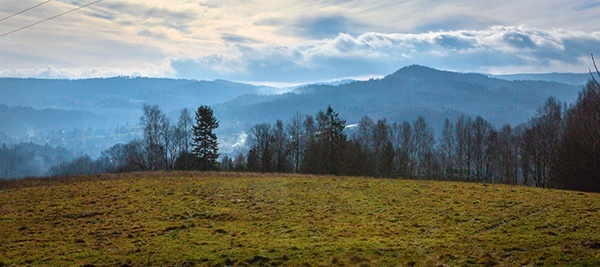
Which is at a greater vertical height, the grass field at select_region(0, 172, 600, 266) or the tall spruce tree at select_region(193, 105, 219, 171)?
the tall spruce tree at select_region(193, 105, 219, 171)

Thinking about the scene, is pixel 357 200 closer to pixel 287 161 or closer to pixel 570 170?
pixel 570 170

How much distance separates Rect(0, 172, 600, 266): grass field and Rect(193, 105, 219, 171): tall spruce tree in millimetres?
30949

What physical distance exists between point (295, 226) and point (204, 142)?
46.1 meters

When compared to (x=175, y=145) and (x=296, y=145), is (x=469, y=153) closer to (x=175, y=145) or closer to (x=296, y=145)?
(x=296, y=145)

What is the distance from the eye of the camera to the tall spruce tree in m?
62.4

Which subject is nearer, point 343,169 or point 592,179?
point 592,179

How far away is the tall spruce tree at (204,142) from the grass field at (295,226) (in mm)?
30949

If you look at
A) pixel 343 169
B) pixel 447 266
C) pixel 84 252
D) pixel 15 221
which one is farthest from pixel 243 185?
pixel 343 169

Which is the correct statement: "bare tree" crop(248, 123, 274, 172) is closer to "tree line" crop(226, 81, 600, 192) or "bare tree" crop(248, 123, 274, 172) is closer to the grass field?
"tree line" crop(226, 81, 600, 192)

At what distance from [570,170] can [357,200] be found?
109 feet

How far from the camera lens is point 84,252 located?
1515 cm

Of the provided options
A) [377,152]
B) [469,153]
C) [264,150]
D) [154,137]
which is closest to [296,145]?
[264,150]

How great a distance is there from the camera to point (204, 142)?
6262cm

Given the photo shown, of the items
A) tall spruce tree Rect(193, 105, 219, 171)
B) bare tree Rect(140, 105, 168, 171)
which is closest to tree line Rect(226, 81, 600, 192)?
tall spruce tree Rect(193, 105, 219, 171)
